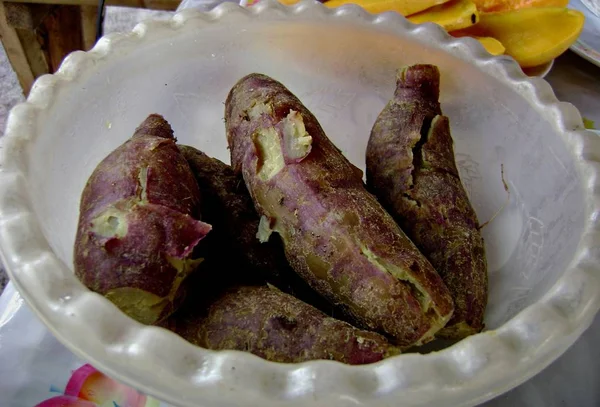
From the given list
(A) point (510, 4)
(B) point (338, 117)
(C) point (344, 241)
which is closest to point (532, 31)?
(A) point (510, 4)

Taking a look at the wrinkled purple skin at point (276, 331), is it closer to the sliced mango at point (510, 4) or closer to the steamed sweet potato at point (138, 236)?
the steamed sweet potato at point (138, 236)

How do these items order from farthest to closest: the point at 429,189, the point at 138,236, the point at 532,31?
the point at 532,31 → the point at 429,189 → the point at 138,236

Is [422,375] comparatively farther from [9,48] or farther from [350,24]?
[9,48]

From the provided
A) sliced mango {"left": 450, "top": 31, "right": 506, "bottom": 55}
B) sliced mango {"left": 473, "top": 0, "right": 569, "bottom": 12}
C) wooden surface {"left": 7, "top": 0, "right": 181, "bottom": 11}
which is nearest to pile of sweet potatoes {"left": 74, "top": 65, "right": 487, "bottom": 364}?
sliced mango {"left": 450, "top": 31, "right": 506, "bottom": 55}

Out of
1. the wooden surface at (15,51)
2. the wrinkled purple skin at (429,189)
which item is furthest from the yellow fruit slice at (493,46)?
the wooden surface at (15,51)

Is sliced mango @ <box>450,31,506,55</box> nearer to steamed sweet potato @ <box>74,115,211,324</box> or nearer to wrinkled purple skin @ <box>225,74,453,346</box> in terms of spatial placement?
wrinkled purple skin @ <box>225,74,453,346</box>

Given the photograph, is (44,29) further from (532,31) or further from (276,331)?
(276,331)
